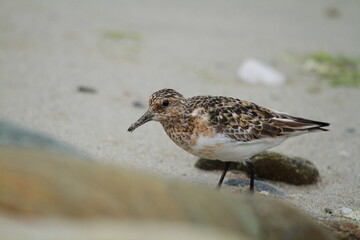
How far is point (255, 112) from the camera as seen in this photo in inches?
190

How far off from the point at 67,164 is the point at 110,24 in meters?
7.32

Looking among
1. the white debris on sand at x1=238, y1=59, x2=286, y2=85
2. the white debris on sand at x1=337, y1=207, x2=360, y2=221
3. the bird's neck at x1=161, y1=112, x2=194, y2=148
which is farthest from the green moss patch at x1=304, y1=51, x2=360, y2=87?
the bird's neck at x1=161, y1=112, x2=194, y2=148

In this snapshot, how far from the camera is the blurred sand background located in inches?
230

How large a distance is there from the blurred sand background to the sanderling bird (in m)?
0.59

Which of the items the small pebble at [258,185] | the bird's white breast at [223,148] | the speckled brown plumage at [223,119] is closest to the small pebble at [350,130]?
the speckled brown plumage at [223,119]

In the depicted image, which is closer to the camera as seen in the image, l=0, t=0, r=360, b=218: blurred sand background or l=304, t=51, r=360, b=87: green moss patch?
l=0, t=0, r=360, b=218: blurred sand background

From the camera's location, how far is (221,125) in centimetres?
453

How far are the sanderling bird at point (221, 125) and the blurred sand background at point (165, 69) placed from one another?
0.59 meters

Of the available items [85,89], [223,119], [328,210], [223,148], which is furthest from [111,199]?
[85,89]

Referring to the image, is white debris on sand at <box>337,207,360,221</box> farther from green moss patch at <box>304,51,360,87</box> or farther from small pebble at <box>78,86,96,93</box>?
green moss patch at <box>304,51,360,87</box>

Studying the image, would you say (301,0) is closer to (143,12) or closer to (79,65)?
(143,12)

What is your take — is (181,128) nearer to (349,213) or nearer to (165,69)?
(349,213)

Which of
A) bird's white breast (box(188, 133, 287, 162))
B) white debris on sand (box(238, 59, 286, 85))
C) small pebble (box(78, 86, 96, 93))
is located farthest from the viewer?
white debris on sand (box(238, 59, 286, 85))

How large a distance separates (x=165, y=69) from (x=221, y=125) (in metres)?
3.96
